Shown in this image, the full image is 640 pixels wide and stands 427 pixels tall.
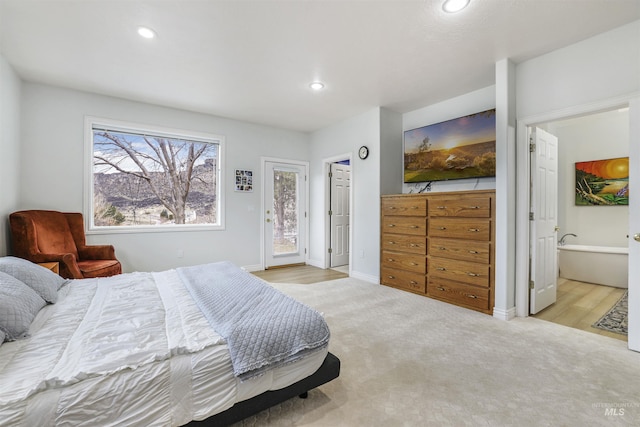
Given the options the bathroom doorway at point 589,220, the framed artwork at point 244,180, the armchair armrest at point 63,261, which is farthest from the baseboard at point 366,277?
the armchair armrest at point 63,261

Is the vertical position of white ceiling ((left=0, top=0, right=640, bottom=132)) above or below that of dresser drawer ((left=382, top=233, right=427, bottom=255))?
above

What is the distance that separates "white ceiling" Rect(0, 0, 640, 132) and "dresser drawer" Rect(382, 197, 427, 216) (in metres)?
1.42

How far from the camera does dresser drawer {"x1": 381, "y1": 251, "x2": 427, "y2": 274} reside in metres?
3.64

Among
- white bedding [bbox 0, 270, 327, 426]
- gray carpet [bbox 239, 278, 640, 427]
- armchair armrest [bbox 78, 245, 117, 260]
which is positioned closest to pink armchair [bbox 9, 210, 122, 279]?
armchair armrest [bbox 78, 245, 117, 260]

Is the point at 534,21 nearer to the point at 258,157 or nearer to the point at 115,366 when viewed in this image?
the point at 115,366

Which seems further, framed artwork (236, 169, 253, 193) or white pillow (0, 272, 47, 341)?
framed artwork (236, 169, 253, 193)

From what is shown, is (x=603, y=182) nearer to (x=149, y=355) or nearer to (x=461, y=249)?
(x=461, y=249)

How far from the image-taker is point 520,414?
1.54 metres

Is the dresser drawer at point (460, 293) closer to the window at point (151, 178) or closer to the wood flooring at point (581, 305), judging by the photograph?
the wood flooring at point (581, 305)

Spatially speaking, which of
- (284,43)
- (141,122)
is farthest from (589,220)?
(141,122)

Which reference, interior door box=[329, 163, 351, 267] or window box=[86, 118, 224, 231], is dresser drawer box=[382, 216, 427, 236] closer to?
interior door box=[329, 163, 351, 267]

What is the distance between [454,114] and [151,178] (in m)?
4.53

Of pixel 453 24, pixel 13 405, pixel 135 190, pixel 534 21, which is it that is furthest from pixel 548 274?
pixel 135 190

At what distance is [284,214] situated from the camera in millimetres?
5414
